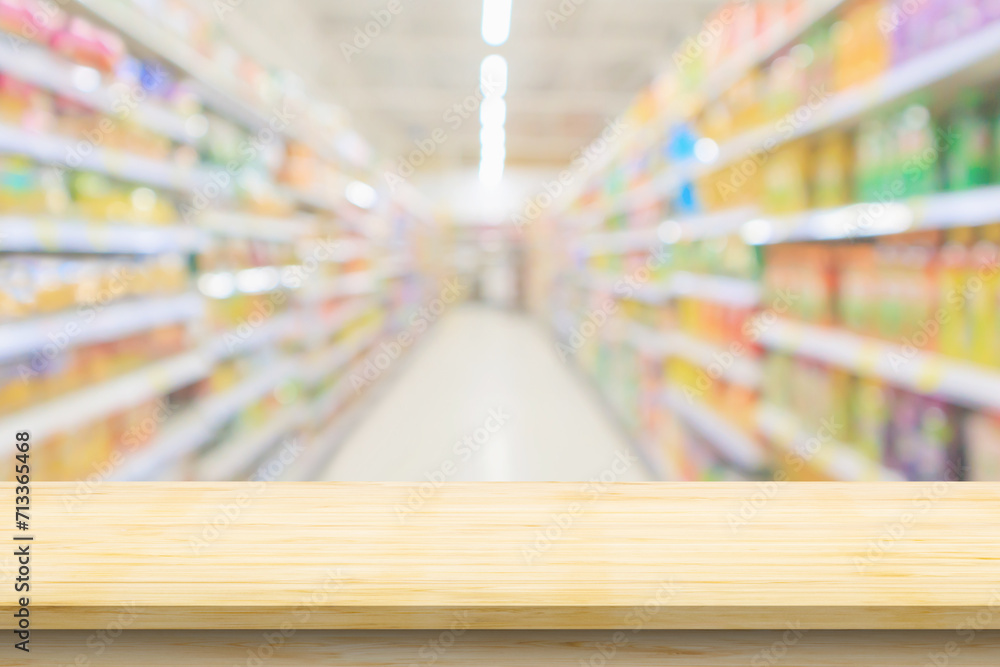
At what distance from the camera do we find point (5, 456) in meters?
1.77

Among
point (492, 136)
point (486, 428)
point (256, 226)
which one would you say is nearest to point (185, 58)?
point (256, 226)

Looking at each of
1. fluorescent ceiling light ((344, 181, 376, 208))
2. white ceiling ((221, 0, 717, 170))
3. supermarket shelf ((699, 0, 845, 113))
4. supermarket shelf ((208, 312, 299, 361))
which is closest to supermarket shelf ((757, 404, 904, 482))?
supermarket shelf ((699, 0, 845, 113))

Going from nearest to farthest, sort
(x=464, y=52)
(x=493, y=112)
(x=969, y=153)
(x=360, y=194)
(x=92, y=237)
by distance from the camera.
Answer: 1. (x=969, y=153)
2. (x=92, y=237)
3. (x=360, y=194)
4. (x=464, y=52)
5. (x=493, y=112)

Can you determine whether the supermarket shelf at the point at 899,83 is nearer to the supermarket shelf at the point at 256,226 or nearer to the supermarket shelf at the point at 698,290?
the supermarket shelf at the point at 698,290

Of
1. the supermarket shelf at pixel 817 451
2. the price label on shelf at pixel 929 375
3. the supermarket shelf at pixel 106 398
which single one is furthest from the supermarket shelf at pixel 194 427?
the price label on shelf at pixel 929 375

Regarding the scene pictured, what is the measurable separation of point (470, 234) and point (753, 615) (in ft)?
54.0

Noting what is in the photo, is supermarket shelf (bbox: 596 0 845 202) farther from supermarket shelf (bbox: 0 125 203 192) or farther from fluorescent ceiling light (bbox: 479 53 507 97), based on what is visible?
fluorescent ceiling light (bbox: 479 53 507 97)

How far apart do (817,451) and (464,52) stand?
8046 mm

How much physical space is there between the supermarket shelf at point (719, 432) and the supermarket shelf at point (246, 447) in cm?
214

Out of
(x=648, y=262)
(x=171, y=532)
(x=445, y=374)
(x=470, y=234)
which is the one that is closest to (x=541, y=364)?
(x=445, y=374)

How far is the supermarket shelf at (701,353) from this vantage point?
288cm

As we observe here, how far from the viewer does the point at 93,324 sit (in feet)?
7.07

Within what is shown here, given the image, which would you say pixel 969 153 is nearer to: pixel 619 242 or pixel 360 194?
pixel 619 242

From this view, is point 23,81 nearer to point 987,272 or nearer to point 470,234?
point 987,272
